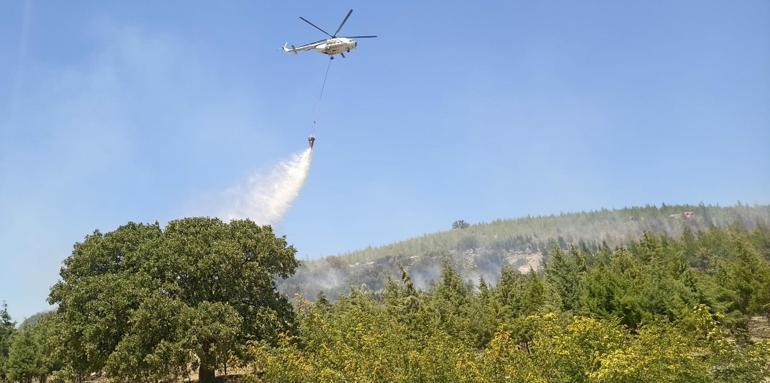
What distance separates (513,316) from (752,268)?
84.7 ft

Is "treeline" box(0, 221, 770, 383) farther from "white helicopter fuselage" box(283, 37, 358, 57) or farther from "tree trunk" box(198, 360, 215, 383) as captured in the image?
"white helicopter fuselage" box(283, 37, 358, 57)

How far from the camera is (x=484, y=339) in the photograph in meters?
58.8

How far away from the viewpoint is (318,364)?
68.5 feet

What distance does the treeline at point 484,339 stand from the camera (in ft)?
58.1

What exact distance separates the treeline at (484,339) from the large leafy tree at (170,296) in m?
0.18

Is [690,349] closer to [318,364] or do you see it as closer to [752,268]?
[318,364]

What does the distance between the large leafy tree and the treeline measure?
0.18 metres

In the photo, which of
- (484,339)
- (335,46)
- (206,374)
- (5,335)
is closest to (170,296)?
(206,374)

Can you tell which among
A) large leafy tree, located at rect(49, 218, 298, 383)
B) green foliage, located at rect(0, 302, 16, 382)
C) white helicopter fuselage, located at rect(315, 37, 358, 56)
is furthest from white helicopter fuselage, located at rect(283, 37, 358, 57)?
green foliage, located at rect(0, 302, 16, 382)

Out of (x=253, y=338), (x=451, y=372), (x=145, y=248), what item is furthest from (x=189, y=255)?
(x=451, y=372)

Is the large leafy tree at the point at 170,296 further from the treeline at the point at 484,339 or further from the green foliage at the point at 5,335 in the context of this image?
the green foliage at the point at 5,335

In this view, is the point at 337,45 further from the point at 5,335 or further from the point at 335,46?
the point at 5,335

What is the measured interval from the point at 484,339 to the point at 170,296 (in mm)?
Answer: 34072

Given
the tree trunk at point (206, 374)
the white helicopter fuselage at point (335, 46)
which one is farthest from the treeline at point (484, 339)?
the white helicopter fuselage at point (335, 46)
